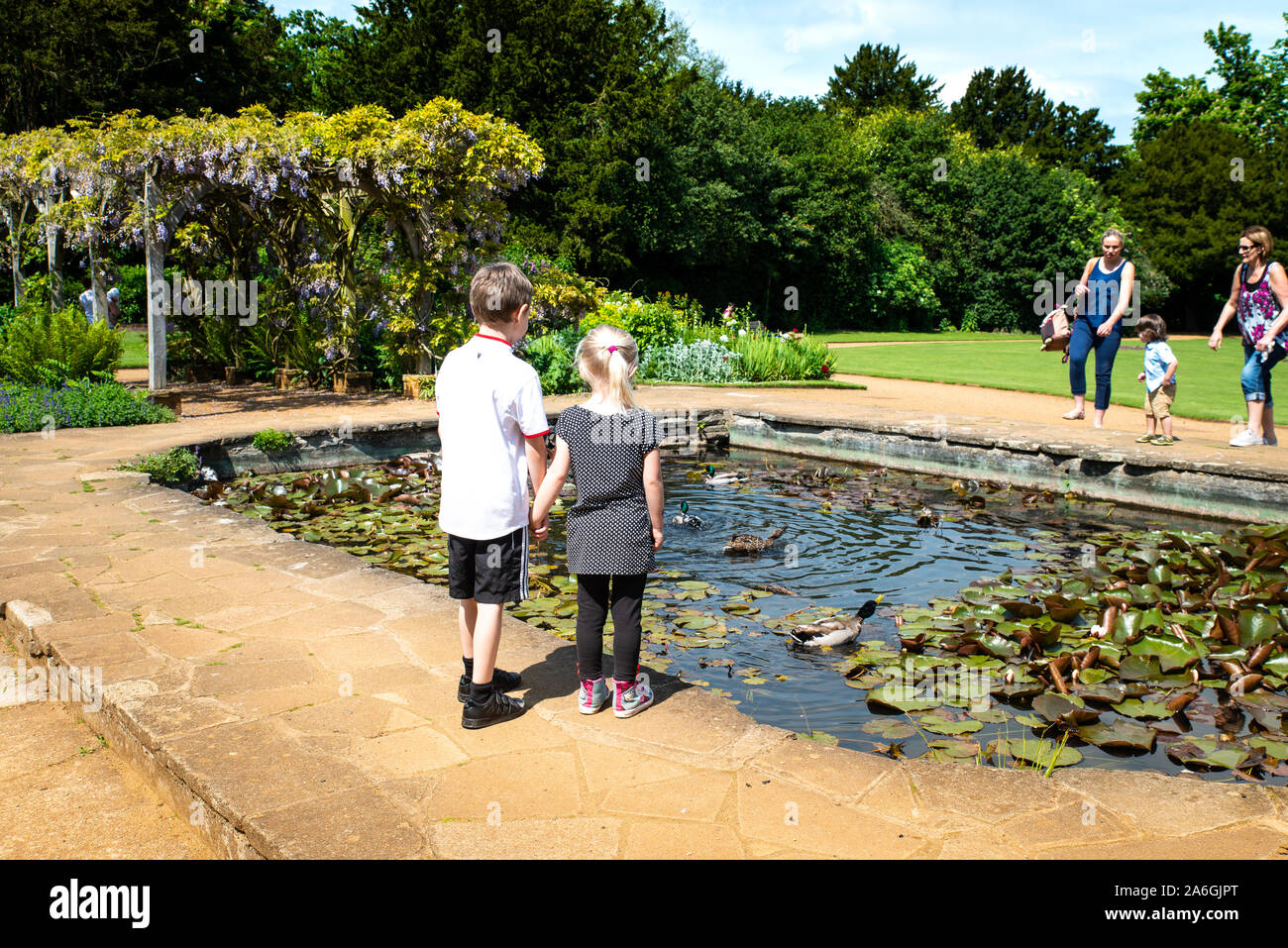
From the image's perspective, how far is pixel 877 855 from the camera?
7.37 ft

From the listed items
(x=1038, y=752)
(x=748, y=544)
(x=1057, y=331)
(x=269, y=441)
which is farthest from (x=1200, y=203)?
(x=1038, y=752)

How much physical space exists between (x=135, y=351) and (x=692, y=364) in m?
12.8

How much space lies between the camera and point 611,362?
10.1 feet

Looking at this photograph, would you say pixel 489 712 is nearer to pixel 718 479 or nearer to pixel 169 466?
pixel 718 479

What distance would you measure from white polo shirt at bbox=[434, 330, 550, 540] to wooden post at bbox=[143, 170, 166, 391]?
983cm

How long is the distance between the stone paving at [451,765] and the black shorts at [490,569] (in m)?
0.42

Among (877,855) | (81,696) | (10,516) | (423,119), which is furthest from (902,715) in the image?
(423,119)

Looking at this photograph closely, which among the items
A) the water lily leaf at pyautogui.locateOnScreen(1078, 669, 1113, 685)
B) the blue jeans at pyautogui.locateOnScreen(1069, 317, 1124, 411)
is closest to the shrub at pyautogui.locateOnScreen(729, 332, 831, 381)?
the blue jeans at pyautogui.locateOnScreen(1069, 317, 1124, 411)

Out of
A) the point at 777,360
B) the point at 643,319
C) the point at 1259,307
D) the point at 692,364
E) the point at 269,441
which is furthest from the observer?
the point at 643,319

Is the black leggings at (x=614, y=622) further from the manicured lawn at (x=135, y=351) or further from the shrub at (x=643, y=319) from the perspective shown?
the manicured lawn at (x=135, y=351)

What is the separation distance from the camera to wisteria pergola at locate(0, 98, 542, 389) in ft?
37.6

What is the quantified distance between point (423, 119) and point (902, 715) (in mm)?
10578

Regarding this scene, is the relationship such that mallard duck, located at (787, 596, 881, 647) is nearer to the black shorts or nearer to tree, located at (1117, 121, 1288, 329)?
the black shorts

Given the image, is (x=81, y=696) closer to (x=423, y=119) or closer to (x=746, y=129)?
(x=423, y=119)
